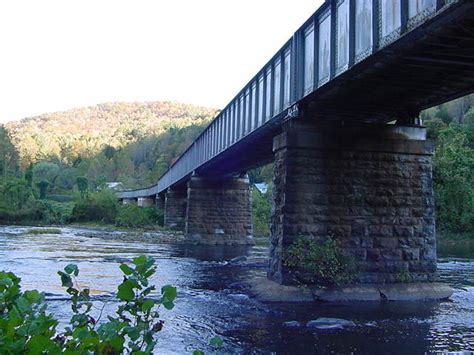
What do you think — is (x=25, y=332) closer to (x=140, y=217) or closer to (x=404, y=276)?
(x=404, y=276)

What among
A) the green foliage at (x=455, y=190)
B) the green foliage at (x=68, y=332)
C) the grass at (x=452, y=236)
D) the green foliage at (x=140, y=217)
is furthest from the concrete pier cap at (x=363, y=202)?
the green foliage at (x=140, y=217)

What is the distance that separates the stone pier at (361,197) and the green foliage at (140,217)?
4571 cm

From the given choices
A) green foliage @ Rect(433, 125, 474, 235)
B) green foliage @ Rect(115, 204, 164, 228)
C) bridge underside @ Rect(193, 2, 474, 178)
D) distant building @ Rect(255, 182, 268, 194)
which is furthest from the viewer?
distant building @ Rect(255, 182, 268, 194)

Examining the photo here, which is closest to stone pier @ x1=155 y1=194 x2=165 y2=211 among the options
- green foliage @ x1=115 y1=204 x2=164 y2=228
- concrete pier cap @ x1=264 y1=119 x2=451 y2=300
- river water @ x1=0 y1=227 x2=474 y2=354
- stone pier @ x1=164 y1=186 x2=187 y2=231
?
green foliage @ x1=115 y1=204 x2=164 y2=228

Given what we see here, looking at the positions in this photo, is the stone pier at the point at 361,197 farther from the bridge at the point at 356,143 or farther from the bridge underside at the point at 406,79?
the bridge underside at the point at 406,79

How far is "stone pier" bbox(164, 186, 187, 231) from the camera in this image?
5572 cm

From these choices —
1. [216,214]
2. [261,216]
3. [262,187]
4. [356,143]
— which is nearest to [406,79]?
[356,143]

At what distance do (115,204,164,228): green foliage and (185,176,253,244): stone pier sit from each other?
20.0 metres

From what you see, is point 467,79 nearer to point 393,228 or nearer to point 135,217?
point 393,228

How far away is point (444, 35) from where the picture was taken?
9078 millimetres

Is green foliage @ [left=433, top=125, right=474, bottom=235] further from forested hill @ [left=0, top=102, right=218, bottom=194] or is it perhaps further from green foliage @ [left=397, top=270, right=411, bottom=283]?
forested hill @ [left=0, top=102, right=218, bottom=194]

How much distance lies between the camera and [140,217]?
6038 centimetres

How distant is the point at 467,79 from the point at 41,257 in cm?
1814

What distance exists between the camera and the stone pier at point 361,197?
14.7m
